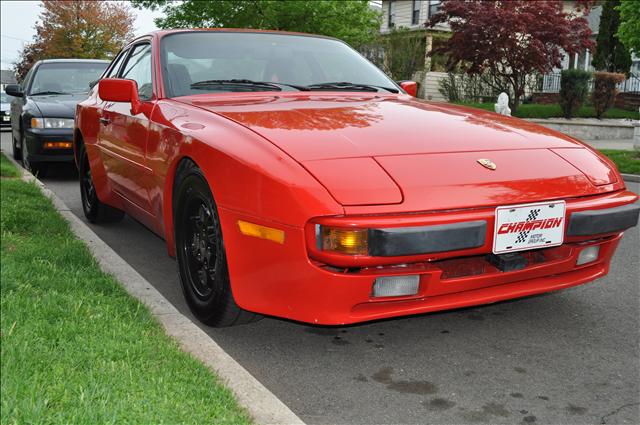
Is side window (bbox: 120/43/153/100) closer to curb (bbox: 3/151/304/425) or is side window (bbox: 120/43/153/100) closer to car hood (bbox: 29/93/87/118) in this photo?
curb (bbox: 3/151/304/425)

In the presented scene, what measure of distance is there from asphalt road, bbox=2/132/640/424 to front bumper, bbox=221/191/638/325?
0.96 ft

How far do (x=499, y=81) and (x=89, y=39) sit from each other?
116 ft

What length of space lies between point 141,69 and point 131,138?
686 millimetres

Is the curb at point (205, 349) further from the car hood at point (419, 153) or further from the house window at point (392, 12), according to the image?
the house window at point (392, 12)

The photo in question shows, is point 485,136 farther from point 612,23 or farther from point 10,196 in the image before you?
point 612,23

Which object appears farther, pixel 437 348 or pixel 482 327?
pixel 482 327

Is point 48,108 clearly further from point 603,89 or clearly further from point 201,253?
point 603,89

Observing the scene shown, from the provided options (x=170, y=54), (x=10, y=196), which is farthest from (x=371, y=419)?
(x=10, y=196)

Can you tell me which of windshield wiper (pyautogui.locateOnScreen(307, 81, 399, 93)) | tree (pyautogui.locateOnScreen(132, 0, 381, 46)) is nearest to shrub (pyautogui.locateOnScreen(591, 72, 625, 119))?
tree (pyautogui.locateOnScreen(132, 0, 381, 46))

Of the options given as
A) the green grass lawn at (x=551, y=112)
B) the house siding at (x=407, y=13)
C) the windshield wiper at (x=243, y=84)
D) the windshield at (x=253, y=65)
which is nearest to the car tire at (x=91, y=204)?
the windshield at (x=253, y=65)

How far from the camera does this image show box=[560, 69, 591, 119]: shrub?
23656 millimetres

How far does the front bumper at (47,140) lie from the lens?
8.82 meters

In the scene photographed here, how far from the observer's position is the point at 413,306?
301 centimetres

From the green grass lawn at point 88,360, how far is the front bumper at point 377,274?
430mm
